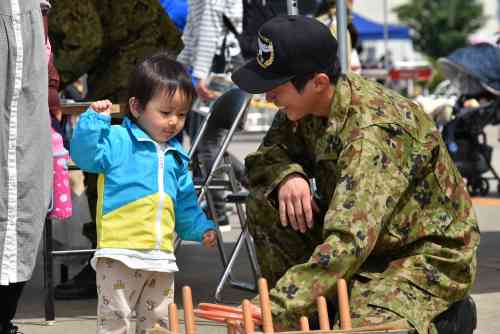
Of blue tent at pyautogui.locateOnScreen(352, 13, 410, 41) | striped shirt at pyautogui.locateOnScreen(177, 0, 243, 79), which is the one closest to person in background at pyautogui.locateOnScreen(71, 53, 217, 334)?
striped shirt at pyautogui.locateOnScreen(177, 0, 243, 79)

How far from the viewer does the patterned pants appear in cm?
448

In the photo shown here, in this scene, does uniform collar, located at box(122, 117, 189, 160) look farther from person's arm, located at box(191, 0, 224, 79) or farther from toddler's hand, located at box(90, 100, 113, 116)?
person's arm, located at box(191, 0, 224, 79)

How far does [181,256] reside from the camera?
768 cm

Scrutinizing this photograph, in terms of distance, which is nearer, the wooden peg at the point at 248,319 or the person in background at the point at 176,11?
the wooden peg at the point at 248,319

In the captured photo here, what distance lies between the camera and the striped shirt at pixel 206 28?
7887mm

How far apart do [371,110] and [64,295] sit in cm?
291

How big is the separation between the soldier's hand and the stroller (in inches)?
305

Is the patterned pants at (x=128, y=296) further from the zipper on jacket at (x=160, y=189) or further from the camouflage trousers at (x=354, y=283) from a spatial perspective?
the camouflage trousers at (x=354, y=283)

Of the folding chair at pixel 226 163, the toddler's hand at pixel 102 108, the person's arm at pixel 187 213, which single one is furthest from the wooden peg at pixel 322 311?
the folding chair at pixel 226 163

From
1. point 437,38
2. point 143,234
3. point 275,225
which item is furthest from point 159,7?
point 437,38

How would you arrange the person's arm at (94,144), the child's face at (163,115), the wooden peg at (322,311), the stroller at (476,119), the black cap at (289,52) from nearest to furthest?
the wooden peg at (322,311) → the black cap at (289,52) → the person's arm at (94,144) → the child's face at (163,115) → the stroller at (476,119)

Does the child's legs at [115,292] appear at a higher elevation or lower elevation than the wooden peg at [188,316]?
lower

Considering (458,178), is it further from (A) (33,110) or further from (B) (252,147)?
(B) (252,147)

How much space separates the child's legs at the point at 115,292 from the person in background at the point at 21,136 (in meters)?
0.40
